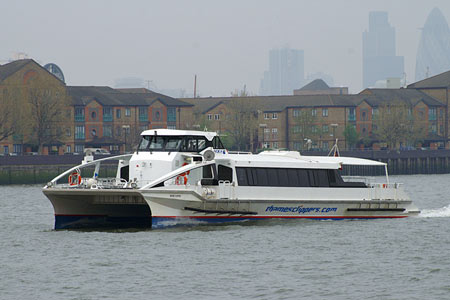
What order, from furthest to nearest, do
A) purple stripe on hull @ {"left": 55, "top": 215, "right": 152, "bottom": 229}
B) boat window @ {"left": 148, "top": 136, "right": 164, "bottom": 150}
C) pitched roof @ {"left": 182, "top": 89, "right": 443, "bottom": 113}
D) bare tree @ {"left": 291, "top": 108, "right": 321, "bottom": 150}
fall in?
pitched roof @ {"left": 182, "top": 89, "right": 443, "bottom": 113}
bare tree @ {"left": 291, "top": 108, "right": 321, "bottom": 150}
boat window @ {"left": 148, "top": 136, "right": 164, "bottom": 150}
purple stripe on hull @ {"left": 55, "top": 215, "right": 152, "bottom": 229}

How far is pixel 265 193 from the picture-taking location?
138ft

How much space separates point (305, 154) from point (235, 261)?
92.2 metres

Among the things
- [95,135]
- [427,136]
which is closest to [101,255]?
[95,135]

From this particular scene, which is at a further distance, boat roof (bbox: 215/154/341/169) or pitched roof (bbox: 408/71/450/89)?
pitched roof (bbox: 408/71/450/89)

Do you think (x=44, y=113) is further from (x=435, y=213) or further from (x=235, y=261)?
(x=235, y=261)

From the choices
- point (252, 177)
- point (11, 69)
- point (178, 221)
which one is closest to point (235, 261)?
point (178, 221)

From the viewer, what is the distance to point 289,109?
156 metres

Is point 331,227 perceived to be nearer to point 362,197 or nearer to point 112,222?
point 362,197

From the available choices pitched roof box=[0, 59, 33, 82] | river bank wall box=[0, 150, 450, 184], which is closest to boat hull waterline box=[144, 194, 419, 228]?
river bank wall box=[0, 150, 450, 184]

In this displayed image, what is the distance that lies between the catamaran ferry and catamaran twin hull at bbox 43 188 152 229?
141 centimetres

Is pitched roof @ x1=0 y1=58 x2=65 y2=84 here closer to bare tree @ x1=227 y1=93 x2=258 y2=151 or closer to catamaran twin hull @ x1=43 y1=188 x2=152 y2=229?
bare tree @ x1=227 y1=93 x2=258 y2=151

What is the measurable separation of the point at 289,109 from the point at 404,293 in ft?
420

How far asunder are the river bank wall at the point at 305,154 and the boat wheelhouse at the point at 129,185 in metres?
56.7

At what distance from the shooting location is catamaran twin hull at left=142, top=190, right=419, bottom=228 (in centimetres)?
3928
